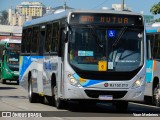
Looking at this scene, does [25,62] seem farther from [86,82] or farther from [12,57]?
[12,57]

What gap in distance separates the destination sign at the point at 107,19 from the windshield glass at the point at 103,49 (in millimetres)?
191

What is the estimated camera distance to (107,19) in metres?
18.5

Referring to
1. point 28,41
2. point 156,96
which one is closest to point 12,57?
point 28,41

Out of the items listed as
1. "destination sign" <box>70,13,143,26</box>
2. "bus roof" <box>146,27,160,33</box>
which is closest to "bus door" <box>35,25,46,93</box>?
"destination sign" <box>70,13,143,26</box>

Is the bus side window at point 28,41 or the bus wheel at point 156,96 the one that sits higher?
the bus side window at point 28,41

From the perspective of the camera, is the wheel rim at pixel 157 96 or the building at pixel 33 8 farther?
the building at pixel 33 8

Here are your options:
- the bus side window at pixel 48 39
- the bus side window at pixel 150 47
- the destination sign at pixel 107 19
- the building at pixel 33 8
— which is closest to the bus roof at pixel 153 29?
the bus side window at pixel 150 47

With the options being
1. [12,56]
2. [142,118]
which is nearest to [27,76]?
[142,118]

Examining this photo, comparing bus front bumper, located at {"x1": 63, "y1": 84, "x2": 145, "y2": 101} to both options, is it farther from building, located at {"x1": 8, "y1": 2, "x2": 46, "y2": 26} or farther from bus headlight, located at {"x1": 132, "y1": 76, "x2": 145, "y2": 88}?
building, located at {"x1": 8, "y1": 2, "x2": 46, "y2": 26}

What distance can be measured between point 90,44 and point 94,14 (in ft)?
3.22

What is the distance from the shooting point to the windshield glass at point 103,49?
18016mm

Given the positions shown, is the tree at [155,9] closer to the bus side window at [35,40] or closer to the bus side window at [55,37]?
the bus side window at [35,40]

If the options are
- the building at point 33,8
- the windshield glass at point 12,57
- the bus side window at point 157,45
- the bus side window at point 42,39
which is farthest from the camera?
the building at point 33,8

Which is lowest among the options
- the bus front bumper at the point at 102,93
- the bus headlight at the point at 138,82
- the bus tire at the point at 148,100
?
the bus tire at the point at 148,100
